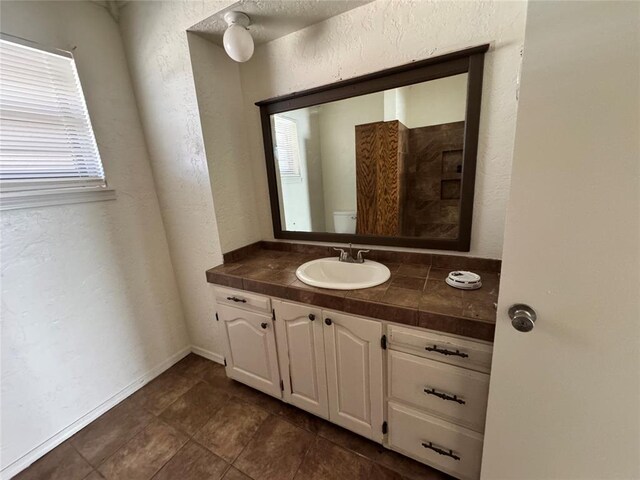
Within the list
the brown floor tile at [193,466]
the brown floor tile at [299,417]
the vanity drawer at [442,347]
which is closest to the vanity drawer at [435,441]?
the vanity drawer at [442,347]

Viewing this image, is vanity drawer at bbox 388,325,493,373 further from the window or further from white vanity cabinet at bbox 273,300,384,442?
the window

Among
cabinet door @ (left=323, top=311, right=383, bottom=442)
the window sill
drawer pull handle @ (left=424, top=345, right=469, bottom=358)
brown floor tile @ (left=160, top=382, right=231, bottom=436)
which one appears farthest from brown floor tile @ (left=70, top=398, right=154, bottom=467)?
drawer pull handle @ (left=424, top=345, right=469, bottom=358)

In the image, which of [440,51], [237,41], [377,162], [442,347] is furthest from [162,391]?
[440,51]

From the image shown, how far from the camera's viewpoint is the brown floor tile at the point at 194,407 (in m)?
1.44

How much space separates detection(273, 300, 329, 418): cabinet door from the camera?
1.22 m

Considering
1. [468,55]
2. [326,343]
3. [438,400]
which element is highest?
[468,55]

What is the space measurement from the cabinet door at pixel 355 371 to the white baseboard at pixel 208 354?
1.02 metres

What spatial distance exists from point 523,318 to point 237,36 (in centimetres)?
164

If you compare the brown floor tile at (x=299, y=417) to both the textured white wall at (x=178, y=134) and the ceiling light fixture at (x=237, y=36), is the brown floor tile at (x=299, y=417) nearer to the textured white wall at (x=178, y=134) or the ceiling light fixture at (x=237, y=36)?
the textured white wall at (x=178, y=134)

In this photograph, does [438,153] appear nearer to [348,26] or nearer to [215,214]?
[348,26]

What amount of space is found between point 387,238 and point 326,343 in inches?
26.3

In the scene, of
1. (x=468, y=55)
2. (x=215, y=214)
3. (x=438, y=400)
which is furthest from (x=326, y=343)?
(x=468, y=55)

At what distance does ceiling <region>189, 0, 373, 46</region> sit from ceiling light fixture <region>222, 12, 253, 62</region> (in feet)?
0.09

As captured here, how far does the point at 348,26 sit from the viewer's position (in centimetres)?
130
